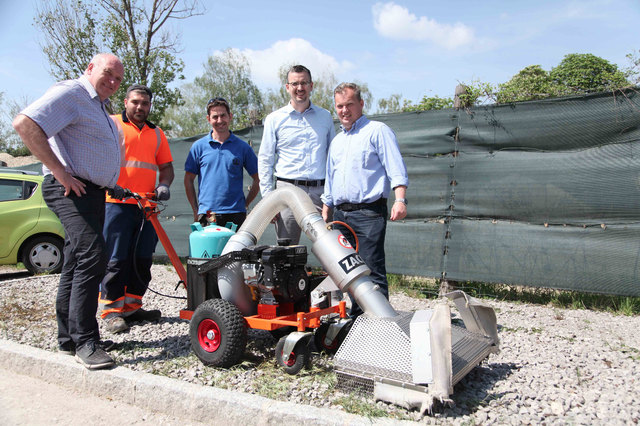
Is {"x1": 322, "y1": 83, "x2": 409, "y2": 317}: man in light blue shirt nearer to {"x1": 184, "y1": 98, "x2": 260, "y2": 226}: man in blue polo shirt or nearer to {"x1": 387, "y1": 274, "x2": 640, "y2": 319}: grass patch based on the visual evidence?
{"x1": 184, "y1": 98, "x2": 260, "y2": 226}: man in blue polo shirt

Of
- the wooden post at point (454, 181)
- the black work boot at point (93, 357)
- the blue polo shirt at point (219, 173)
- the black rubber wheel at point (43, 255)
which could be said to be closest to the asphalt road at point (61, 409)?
the black work boot at point (93, 357)

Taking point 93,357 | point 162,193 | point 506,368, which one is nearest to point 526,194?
point 506,368

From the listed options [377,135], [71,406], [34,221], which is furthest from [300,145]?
[34,221]

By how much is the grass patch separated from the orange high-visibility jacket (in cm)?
308

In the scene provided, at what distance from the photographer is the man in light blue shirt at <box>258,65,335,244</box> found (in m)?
4.13

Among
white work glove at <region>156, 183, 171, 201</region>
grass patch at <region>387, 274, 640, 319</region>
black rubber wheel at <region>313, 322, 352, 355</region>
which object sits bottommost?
grass patch at <region>387, 274, 640, 319</region>

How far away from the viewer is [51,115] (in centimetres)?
296

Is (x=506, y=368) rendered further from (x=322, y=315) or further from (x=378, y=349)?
(x=322, y=315)

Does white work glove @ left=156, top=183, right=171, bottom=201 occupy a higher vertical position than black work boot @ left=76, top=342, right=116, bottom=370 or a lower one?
higher

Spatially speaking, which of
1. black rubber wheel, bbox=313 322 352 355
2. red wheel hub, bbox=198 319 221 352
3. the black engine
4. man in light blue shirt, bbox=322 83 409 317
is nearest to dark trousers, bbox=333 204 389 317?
man in light blue shirt, bbox=322 83 409 317

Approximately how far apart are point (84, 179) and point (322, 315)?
1903mm

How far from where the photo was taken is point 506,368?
122 inches

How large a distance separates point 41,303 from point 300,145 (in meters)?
3.58

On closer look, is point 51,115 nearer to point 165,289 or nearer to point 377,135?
point 377,135
